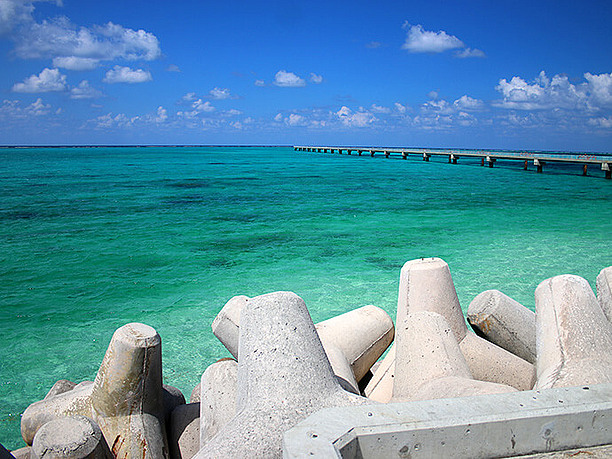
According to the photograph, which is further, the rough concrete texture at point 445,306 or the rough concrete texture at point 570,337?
the rough concrete texture at point 445,306

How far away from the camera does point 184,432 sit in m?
3.04

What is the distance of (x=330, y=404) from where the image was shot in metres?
2.36

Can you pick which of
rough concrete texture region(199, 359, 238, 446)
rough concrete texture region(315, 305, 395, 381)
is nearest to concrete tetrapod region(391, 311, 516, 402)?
rough concrete texture region(315, 305, 395, 381)

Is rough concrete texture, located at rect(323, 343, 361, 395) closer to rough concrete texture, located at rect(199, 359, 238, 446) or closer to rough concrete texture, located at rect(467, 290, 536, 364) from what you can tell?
rough concrete texture, located at rect(199, 359, 238, 446)

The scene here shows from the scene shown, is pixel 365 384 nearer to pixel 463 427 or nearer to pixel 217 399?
pixel 217 399

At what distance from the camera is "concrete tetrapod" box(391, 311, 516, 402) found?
110 inches

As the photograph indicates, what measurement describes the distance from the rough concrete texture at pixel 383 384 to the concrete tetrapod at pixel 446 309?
0.04 feet

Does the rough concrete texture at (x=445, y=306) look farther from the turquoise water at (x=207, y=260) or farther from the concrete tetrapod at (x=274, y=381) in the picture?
the turquoise water at (x=207, y=260)

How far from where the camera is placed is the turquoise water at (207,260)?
5.75m

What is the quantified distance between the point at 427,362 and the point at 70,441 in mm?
2055

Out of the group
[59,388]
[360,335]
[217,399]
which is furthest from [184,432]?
[360,335]

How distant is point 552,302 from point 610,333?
0.35 metres

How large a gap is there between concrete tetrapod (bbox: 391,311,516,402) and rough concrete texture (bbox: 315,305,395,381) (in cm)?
53

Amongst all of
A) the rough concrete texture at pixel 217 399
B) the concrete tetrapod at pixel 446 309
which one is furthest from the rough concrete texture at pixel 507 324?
the rough concrete texture at pixel 217 399
